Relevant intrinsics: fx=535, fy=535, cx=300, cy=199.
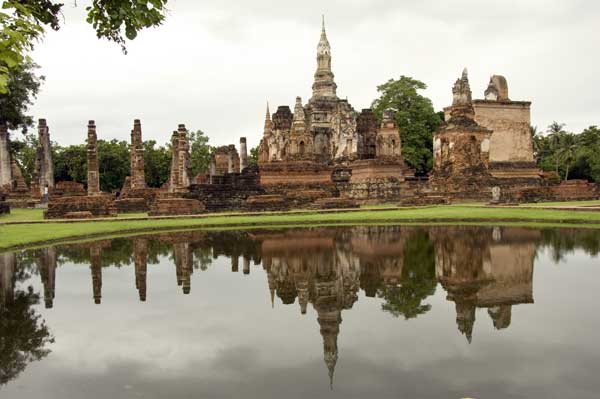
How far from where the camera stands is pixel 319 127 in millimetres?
47938

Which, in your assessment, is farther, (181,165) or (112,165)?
(112,165)

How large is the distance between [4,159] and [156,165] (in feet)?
65.4

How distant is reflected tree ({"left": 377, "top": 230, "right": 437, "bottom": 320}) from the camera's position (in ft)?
23.8

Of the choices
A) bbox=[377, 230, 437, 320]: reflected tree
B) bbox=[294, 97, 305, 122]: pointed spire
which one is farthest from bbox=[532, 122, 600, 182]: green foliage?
bbox=[377, 230, 437, 320]: reflected tree

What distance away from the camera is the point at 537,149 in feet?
223

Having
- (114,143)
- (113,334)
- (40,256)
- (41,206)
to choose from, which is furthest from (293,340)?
(114,143)

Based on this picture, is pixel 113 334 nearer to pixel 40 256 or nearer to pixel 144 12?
pixel 144 12

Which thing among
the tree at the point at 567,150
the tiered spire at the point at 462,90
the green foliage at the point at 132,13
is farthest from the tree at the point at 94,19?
the tree at the point at 567,150

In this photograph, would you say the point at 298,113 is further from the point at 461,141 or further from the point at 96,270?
the point at 96,270

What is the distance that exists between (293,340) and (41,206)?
1531 inches

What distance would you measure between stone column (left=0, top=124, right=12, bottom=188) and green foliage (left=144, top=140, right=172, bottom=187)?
61.3ft

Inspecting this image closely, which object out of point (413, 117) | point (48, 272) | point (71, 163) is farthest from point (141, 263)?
point (71, 163)

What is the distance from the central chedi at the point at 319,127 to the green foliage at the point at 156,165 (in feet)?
53.1

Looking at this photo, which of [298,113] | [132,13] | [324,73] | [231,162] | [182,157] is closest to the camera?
[132,13]
